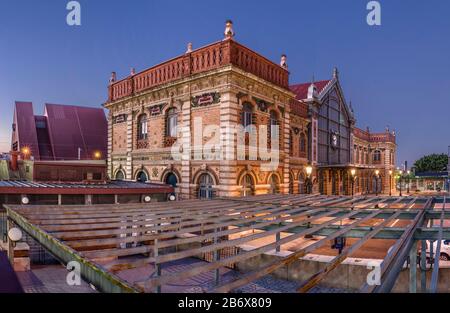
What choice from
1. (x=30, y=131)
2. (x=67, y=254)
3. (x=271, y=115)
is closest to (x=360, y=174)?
(x=271, y=115)

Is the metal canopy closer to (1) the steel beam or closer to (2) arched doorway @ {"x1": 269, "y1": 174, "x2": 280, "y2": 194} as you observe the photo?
(1) the steel beam

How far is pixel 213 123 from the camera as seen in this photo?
1828 cm

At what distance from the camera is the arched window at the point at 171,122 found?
21141mm

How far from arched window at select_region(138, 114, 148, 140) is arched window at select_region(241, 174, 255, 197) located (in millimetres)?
9827

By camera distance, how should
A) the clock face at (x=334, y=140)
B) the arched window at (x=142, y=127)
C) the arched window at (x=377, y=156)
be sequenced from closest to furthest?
the arched window at (x=142, y=127)
the clock face at (x=334, y=140)
the arched window at (x=377, y=156)

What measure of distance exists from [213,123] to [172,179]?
5733mm

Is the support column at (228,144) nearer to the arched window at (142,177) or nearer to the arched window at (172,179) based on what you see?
the arched window at (172,179)

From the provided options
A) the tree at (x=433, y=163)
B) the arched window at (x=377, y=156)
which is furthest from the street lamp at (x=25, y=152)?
the tree at (x=433, y=163)

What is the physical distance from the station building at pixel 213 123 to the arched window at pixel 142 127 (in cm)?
8

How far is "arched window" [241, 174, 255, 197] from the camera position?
1847 cm

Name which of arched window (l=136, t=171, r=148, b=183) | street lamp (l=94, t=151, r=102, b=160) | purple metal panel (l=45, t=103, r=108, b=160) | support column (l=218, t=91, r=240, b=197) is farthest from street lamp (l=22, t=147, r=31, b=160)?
support column (l=218, t=91, r=240, b=197)

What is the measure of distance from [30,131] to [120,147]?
919 inches
